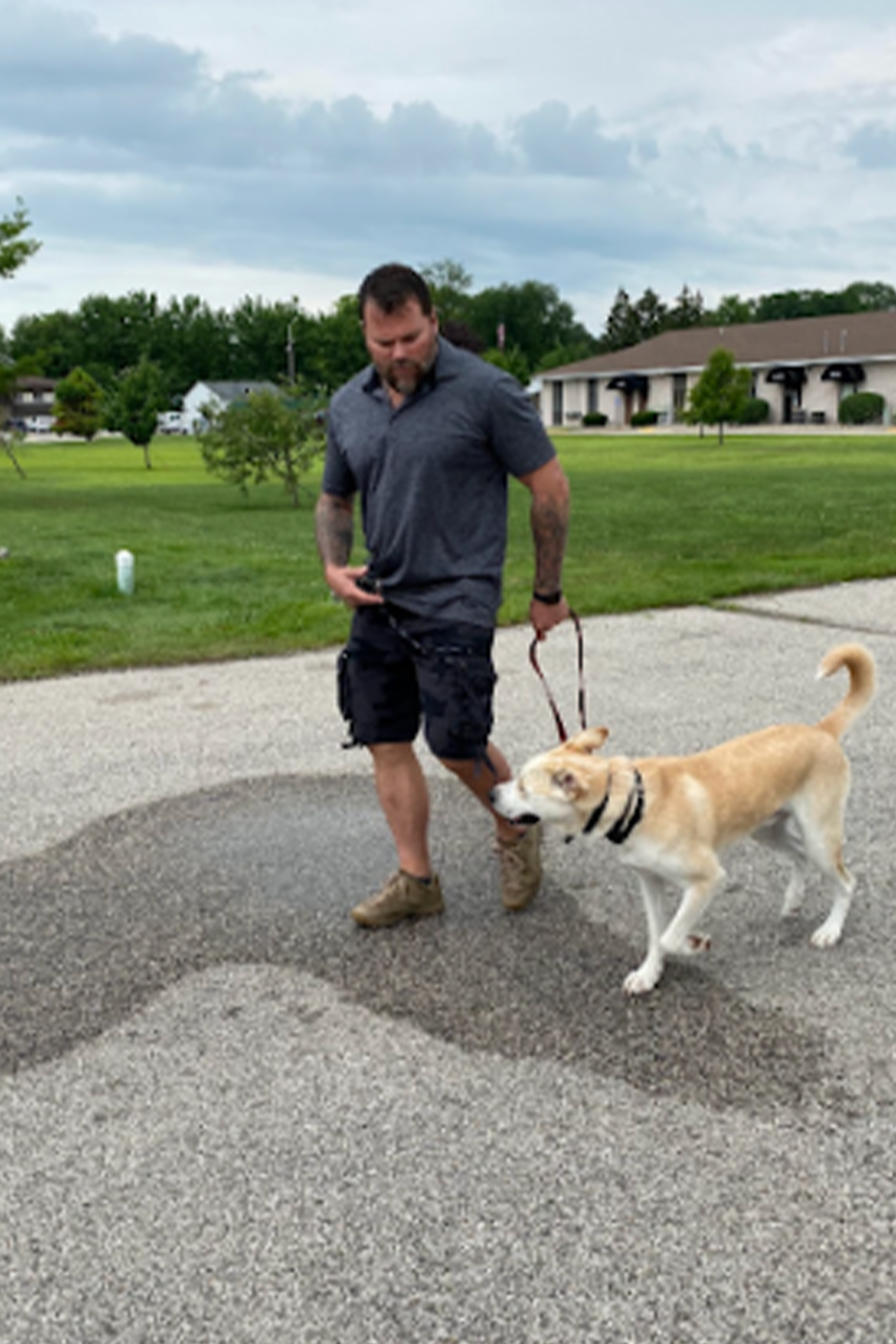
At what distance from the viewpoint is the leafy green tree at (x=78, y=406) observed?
91.5 metres

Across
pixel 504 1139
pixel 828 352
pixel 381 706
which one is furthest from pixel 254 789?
pixel 828 352

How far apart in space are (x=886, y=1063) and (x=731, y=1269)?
1023mm

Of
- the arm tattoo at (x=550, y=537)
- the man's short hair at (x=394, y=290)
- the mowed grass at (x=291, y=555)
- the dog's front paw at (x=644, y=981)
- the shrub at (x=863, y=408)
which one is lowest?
the dog's front paw at (x=644, y=981)

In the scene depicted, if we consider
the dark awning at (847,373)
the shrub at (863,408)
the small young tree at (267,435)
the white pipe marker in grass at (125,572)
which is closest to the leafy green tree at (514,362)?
the dark awning at (847,373)

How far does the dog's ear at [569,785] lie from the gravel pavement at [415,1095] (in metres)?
0.68

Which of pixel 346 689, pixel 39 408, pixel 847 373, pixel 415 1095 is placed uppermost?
pixel 39 408

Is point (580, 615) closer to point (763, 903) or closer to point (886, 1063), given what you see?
point (763, 903)

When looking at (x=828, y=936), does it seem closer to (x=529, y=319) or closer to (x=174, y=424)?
(x=174, y=424)

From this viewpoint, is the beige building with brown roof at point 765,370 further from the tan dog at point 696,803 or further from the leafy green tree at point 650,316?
the tan dog at point 696,803

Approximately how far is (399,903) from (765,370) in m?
73.8

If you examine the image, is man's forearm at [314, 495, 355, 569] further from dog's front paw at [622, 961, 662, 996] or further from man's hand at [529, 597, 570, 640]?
dog's front paw at [622, 961, 662, 996]

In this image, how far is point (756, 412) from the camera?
233ft

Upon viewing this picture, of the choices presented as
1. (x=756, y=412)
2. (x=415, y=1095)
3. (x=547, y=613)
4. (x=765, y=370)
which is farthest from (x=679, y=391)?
(x=415, y=1095)

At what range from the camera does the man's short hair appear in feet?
12.1
